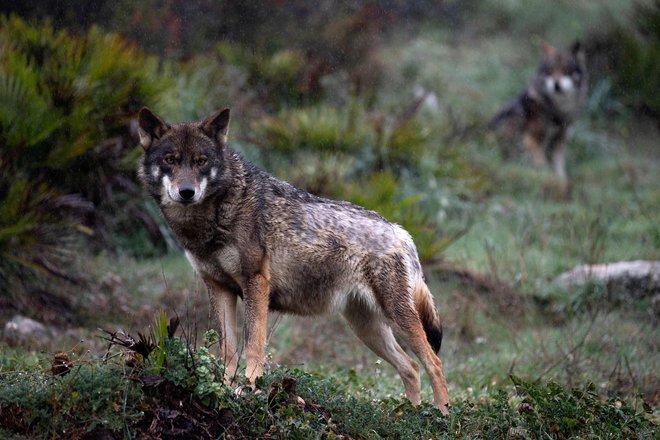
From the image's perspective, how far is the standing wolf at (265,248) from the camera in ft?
19.4

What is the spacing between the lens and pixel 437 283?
10.8m

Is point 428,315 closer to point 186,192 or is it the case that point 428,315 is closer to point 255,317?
point 255,317

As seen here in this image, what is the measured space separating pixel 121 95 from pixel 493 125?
30.3 feet

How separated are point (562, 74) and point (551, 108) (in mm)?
669

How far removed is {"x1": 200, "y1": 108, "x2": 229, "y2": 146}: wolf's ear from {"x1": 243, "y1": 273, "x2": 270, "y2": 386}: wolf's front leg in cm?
103

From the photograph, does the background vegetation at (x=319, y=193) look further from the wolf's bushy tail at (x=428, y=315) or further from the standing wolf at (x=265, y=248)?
the wolf's bushy tail at (x=428, y=315)

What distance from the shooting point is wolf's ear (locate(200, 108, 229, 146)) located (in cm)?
612

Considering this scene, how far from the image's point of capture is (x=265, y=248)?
6035mm

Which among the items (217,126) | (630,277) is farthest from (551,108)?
(217,126)

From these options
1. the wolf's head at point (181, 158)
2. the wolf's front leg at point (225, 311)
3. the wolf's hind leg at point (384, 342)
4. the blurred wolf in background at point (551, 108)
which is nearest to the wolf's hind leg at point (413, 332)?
the wolf's hind leg at point (384, 342)

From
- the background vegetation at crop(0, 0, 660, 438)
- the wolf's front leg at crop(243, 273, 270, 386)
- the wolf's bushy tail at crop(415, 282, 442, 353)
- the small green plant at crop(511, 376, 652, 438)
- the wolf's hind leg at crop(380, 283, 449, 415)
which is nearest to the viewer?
the background vegetation at crop(0, 0, 660, 438)

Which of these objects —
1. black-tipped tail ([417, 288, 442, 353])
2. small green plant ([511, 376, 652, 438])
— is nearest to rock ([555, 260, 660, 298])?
black-tipped tail ([417, 288, 442, 353])

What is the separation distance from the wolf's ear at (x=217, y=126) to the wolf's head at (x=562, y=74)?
11632 millimetres

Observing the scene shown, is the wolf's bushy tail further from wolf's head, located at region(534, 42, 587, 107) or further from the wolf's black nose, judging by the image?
wolf's head, located at region(534, 42, 587, 107)
